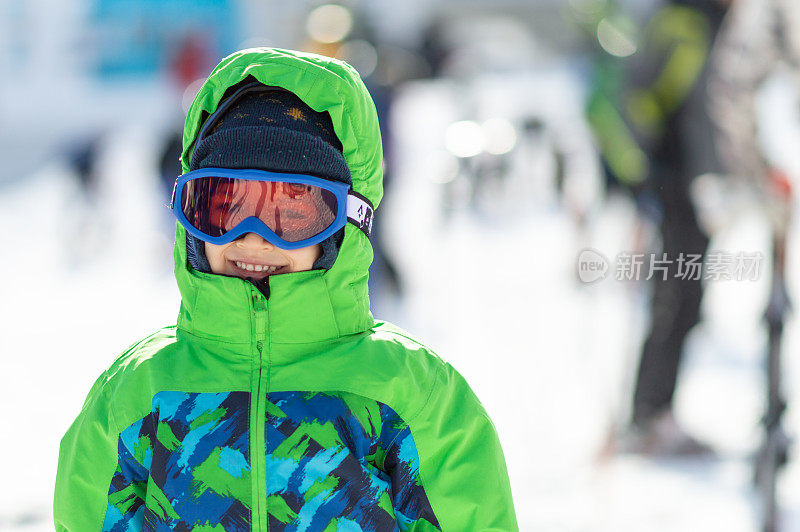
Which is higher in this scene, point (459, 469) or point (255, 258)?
point (255, 258)

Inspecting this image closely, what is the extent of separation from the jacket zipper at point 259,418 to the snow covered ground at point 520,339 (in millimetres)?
1948

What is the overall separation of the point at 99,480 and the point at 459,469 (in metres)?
0.59

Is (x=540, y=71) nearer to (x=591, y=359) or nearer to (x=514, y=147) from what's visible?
(x=514, y=147)

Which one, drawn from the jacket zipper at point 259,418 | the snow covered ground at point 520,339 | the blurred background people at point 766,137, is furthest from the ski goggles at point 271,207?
the snow covered ground at point 520,339

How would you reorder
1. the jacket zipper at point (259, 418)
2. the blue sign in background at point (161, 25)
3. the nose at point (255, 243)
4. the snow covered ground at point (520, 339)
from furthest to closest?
the blue sign in background at point (161, 25) < the snow covered ground at point (520, 339) < the nose at point (255, 243) < the jacket zipper at point (259, 418)

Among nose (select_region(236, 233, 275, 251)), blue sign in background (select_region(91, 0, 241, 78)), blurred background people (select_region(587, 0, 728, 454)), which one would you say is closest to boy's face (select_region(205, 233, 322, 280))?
nose (select_region(236, 233, 275, 251))

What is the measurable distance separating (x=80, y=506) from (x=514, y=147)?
506 cm

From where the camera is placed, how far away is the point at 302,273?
4.83 feet

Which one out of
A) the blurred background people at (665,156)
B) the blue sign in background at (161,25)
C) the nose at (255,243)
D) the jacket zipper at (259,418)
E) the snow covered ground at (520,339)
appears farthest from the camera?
the blue sign in background at (161,25)

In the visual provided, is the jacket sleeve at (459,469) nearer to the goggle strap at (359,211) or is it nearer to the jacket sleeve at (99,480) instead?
the goggle strap at (359,211)

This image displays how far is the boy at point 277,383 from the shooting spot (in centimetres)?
141

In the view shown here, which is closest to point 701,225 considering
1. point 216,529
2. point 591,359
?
point 591,359

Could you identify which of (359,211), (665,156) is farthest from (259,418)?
(665,156)

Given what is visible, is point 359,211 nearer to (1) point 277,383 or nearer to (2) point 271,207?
(2) point 271,207
